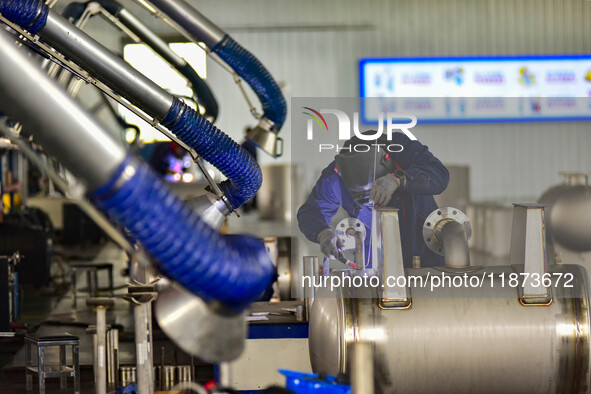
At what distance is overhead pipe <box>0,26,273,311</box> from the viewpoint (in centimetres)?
167

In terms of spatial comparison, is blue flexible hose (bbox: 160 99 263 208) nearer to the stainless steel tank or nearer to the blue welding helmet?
the blue welding helmet

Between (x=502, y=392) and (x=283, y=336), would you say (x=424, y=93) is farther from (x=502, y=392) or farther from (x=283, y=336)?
(x=502, y=392)

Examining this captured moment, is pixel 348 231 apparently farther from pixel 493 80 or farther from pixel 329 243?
pixel 493 80

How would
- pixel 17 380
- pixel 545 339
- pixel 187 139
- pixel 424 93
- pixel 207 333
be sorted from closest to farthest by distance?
1. pixel 207 333
2. pixel 545 339
3. pixel 187 139
4. pixel 17 380
5. pixel 424 93

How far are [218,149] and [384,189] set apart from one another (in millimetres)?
768

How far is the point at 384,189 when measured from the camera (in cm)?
328

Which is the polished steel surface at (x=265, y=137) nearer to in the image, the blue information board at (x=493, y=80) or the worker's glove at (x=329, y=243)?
the worker's glove at (x=329, y=243)

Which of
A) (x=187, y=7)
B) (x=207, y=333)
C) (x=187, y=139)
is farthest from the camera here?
(x=187, y=7)

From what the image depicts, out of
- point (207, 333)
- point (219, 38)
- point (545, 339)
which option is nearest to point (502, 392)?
point (545, 339)

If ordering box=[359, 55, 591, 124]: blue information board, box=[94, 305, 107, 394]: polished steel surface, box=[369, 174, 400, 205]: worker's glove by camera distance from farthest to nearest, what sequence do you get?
box=[359, 55, 591, 124]: blue information board < box=[94, 305, 107, 394]: polished steel surface < box=[369, 174, 400, 205]: worker's glove

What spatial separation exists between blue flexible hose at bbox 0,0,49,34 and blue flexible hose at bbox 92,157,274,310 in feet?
4.94

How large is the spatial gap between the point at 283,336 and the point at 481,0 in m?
7.99

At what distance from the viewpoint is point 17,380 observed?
5145 millimetres

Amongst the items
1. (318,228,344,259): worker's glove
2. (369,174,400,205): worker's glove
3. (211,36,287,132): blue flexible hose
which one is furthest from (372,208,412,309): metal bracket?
(211,36,287,132): blue flexible hose
